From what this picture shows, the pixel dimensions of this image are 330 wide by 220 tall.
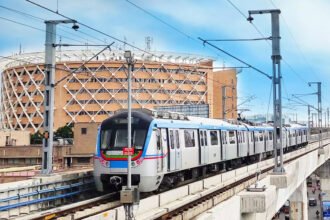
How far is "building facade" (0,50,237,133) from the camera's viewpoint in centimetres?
11325

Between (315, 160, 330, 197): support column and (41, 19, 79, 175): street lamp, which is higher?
(41, 19, 79, 175): street lamp

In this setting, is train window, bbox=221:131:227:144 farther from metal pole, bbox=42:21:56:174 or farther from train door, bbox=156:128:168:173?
metal pole, bbox=42:21:56:174

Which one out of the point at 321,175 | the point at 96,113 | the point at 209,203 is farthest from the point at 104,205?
the point at 96,113

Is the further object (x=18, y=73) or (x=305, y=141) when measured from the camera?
(x=18, y=73)

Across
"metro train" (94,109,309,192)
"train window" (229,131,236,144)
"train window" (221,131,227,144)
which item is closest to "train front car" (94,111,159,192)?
"metro train" (94,109,309,192)

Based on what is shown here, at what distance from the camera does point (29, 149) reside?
220 ft

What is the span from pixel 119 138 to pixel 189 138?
4580 mm

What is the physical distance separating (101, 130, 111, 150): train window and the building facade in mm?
92406

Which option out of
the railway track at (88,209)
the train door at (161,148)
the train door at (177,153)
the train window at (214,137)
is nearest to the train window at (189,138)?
the train door at (177,153)

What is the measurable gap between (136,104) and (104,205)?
329ft

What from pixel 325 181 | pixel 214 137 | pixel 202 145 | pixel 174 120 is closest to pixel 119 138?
pixel 174 120

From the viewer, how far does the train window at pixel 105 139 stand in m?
16.8

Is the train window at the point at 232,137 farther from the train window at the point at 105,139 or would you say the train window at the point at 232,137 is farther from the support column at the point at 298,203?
the support column at the point at 298,203

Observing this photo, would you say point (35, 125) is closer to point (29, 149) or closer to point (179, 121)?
point (29, 149)
